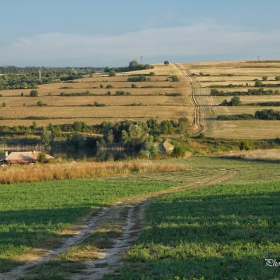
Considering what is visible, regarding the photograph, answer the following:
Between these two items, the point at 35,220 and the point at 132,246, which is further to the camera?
the point at 35,220

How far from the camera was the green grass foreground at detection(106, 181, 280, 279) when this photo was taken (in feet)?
29.2

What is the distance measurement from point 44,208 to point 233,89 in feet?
234

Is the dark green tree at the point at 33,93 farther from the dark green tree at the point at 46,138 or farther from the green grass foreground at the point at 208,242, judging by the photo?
the green grass foreground at the point at 208,242

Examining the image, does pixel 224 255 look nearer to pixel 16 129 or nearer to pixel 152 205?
pixel 152 205

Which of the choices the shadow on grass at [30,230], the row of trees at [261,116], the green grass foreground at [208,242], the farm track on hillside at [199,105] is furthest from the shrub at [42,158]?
the green grass foreground at [208,242]

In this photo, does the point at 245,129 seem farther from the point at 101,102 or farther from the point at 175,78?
the point at 175,78

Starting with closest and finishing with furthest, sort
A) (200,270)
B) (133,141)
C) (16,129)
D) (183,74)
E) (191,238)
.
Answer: (200,270)
(191,238)
(133,141)
(16,129)
(183,74)

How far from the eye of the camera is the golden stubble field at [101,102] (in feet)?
244

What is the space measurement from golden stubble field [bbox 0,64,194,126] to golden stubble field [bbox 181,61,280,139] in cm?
311

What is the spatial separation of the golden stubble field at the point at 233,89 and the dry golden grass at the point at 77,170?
88.6 ft

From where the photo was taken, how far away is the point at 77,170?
3675 cm

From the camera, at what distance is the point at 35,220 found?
16438mm

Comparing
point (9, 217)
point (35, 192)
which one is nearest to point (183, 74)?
point (35, 192)

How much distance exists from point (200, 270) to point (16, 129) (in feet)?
213
